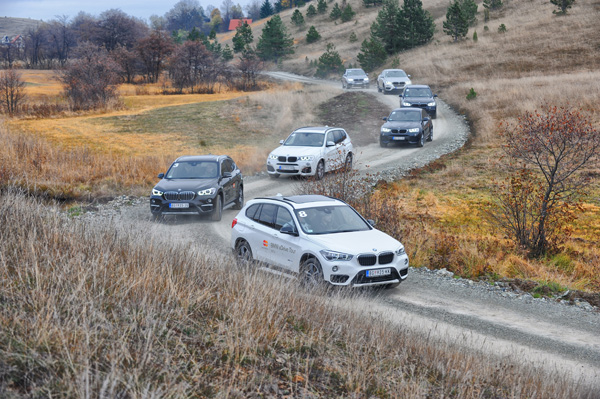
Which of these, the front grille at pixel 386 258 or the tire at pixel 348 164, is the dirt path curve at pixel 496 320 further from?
the tire at pixel 348 164

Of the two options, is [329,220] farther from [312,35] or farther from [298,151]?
[312,35]

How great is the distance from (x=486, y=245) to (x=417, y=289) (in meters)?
4.26

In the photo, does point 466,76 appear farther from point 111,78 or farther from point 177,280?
point 177,280

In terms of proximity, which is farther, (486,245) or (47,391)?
(486,245)

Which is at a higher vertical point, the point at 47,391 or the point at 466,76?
the point at 466,76

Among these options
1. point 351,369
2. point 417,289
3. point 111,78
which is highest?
point 111,78

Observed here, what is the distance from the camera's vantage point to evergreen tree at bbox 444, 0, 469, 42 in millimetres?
63688

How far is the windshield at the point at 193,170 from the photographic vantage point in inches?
704

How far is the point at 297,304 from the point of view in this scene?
25.7 ft

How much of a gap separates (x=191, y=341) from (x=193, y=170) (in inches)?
478

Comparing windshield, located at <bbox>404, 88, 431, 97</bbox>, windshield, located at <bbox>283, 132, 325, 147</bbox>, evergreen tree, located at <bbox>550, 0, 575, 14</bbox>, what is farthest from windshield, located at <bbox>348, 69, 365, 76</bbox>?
windshield, located at <bbox>283, 132, 325, 147</bbox>

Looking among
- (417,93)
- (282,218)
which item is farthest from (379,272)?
(417,93)

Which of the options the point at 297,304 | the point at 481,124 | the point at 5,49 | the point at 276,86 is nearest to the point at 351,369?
the point at 297,304

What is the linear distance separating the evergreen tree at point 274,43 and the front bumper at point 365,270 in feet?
272
